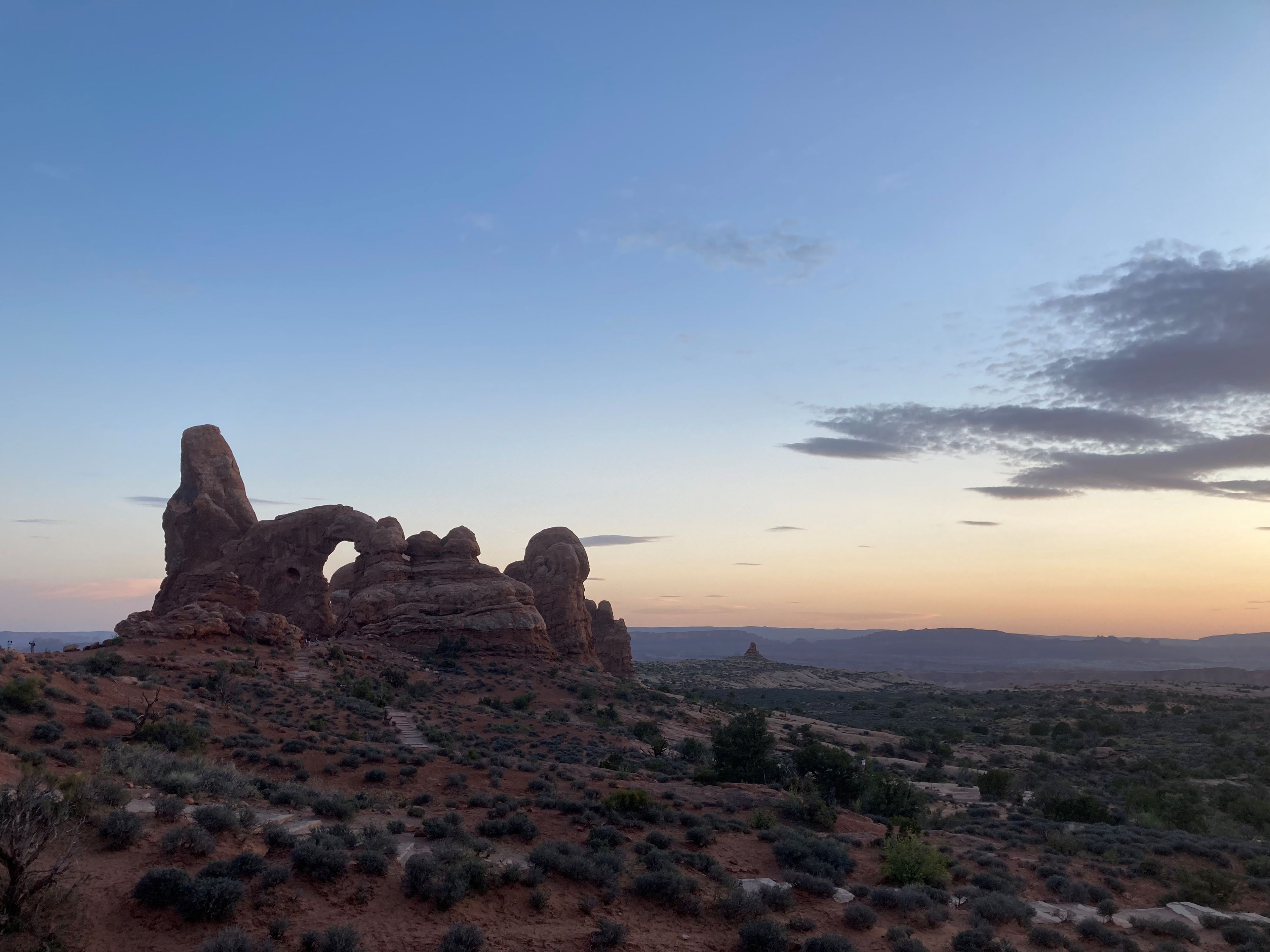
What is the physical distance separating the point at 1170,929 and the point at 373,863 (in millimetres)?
15061

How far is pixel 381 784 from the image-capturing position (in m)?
19.6

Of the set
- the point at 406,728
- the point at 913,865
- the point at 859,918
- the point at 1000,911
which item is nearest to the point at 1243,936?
the point at 1000,911

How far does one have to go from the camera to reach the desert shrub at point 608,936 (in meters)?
10.4

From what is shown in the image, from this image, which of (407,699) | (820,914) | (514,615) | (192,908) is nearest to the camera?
(192,908)

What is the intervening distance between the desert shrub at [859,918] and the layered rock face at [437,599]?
39.2 metres

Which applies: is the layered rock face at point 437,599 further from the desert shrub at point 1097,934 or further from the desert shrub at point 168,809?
the desert shrub at point 1097,934

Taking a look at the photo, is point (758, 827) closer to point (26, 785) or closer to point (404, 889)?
point (404, 889)

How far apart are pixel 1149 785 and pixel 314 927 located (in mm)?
36168

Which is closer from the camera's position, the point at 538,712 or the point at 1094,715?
the point at 538,712

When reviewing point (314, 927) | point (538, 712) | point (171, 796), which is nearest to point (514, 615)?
point (538, 712)

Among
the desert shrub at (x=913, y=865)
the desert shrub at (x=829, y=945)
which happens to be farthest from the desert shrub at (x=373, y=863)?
the desert shrub at (x=913, y=865)

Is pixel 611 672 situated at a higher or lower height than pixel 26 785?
lower

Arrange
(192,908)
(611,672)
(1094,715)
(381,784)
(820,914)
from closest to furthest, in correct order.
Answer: (192,908)
(820,914)
(381,784)
(1094,715)
(611,672)

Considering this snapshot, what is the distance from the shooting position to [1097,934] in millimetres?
13617
